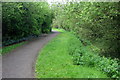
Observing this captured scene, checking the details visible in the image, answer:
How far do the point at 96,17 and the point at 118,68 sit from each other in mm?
3196

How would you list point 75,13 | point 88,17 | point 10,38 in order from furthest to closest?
1. point 10,38
2. point 75,13
3. point 88,17

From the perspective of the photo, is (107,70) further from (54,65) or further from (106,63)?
(54,65)

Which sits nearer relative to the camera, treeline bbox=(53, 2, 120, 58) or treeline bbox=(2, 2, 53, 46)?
treeline bbox=(53, 2, 120, 58)

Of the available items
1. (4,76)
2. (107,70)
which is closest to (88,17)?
(107,70)

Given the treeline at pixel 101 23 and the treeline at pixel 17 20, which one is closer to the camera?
the treeline at pixel 101 23

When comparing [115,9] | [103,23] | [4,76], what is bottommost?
[4,76]

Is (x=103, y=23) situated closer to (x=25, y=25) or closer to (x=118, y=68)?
(x=118, y=68)

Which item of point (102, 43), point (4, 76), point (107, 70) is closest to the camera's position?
point (4, 76)

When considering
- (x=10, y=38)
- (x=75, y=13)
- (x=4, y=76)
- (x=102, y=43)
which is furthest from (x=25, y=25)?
(x=4, y=76)

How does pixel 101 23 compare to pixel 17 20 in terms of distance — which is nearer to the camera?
pixel 101 23

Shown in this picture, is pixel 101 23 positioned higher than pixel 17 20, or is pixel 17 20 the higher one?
pixel 101 23

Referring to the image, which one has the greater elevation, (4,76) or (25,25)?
Answer: (25,25)

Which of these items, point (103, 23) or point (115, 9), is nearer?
point (115, 9)

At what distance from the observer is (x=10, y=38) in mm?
16672
